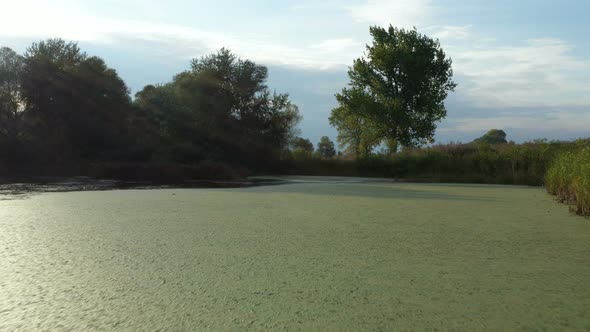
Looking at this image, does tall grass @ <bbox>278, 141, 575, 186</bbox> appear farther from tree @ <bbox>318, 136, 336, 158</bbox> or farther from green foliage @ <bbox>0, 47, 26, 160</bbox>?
tree @ <bbox>318, 136, 336, 158</bbox>

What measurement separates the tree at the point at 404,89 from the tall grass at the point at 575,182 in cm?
1095

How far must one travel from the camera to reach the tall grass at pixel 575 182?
3.89m

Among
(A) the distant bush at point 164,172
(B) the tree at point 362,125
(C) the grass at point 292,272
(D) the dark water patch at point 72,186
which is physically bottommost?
(C) the grass at point 292,272

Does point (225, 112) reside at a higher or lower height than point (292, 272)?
higher

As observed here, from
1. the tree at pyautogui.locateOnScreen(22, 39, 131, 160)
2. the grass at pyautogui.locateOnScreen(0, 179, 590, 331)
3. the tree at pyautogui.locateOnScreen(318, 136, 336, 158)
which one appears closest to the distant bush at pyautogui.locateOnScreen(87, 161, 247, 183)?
the tree at pyautogui.locateOnScreen(22, 39, 131, 160)

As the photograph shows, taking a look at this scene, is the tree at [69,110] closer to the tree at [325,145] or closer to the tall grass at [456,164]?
the tall grass at [456,164]

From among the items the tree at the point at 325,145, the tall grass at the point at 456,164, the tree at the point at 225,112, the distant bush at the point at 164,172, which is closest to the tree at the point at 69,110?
the tree at the point at 225,112

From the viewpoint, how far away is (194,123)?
1750cm

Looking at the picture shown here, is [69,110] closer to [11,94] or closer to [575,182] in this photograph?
[11,94]

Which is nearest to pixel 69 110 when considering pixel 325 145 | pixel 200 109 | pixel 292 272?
pixel 200 109

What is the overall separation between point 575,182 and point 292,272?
10.9 feet

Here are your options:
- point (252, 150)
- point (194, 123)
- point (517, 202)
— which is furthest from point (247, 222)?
point (194, 123)

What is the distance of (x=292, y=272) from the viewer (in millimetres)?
1968

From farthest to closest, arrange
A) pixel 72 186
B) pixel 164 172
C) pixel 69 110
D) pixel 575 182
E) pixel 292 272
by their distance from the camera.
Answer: pixel 69 110
pixel 164 172
pixel 72 186
pixel 575 182
pixel 292 272
